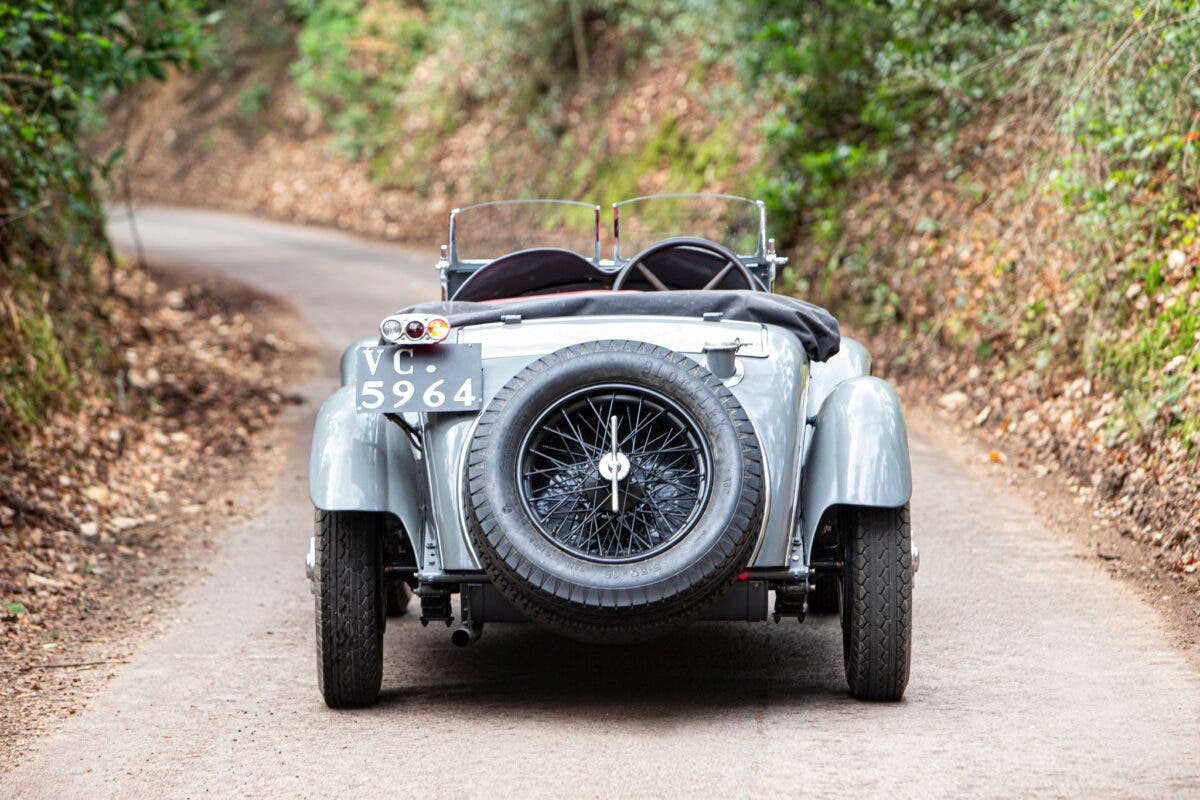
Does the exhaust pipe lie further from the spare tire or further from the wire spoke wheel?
the wire spoke wheel

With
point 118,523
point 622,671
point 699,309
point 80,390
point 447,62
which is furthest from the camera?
point 447,62

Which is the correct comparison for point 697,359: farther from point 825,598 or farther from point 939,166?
point 939,166

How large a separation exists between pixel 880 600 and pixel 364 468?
6.13 ft

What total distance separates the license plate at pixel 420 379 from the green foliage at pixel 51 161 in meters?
5.12

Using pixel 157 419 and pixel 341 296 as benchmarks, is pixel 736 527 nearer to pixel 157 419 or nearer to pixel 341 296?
pixel 157 419

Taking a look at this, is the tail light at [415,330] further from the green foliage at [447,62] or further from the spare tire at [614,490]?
the green foliage at [447,62]

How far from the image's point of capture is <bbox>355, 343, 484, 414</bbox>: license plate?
5.19 meters

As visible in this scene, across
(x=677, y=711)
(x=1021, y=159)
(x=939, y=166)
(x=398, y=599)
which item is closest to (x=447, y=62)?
(x=939, y=166)

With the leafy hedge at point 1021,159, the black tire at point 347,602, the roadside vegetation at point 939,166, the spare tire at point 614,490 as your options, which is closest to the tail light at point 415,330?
the spare tire at point 614,490

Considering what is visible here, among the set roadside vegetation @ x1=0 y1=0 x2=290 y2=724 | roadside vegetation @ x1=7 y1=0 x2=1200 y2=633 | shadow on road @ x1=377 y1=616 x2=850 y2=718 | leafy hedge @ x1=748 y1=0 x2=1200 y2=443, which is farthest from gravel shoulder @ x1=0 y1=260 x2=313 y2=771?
leafy hedge @ x1=748 y1=0 x2=1200 y2=443

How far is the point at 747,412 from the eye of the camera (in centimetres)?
520

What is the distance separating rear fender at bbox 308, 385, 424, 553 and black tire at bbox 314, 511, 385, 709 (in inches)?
4.5

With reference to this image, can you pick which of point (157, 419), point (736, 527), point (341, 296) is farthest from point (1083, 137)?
point (341, 296)

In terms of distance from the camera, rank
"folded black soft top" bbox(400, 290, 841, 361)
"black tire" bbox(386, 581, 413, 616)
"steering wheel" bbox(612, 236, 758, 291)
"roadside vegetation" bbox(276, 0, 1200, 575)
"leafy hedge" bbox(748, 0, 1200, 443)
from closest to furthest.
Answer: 1. "folded black soft top" bbox(400, 290, 841, 361)
2. "steering wheel" bbox(612, 236, 758, 291)
3. "black tire" bbox(386, 581, 413, 616)
4. "roadside vegetation" bbox(276, 0, 1200, 575)
5. "leafy hedge" bbox(748, 0, 1200, 443)
